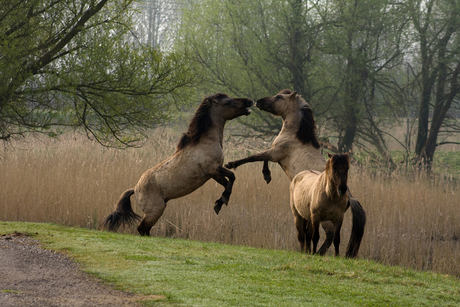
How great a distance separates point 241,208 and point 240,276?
202 inches

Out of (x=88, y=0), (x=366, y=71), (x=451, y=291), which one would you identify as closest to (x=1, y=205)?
(x=88, y=0)

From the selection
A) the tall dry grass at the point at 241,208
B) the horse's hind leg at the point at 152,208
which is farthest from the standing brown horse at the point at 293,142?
the tall dry grass at the point at 241,208

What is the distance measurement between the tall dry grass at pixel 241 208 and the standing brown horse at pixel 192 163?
4.48ft

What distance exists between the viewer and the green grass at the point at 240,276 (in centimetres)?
409

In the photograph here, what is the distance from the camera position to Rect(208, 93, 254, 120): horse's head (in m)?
7.27

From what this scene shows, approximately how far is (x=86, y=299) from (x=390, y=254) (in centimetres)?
602

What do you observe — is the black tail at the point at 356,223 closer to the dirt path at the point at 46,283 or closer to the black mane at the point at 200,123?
the black mane at the point at 200,123

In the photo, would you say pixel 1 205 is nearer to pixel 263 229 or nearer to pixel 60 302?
pixel 263 229

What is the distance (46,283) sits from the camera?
4.43 metres

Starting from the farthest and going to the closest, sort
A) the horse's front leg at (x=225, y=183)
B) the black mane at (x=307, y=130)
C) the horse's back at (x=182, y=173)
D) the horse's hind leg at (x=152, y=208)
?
the black mane at (x=307, y=130), the horse's hind leg at (x=152, y=208), the horse's back at (x=182, y=173), the horse's front leg at (x=225, y=183)

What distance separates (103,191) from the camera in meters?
9.58

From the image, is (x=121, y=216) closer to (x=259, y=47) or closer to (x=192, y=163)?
(x=192, y=163)

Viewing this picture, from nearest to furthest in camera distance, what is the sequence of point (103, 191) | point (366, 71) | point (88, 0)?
point (88, 0) < point (103, 191) < point (366, 71)

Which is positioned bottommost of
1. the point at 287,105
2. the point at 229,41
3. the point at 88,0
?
the point at 287,105
